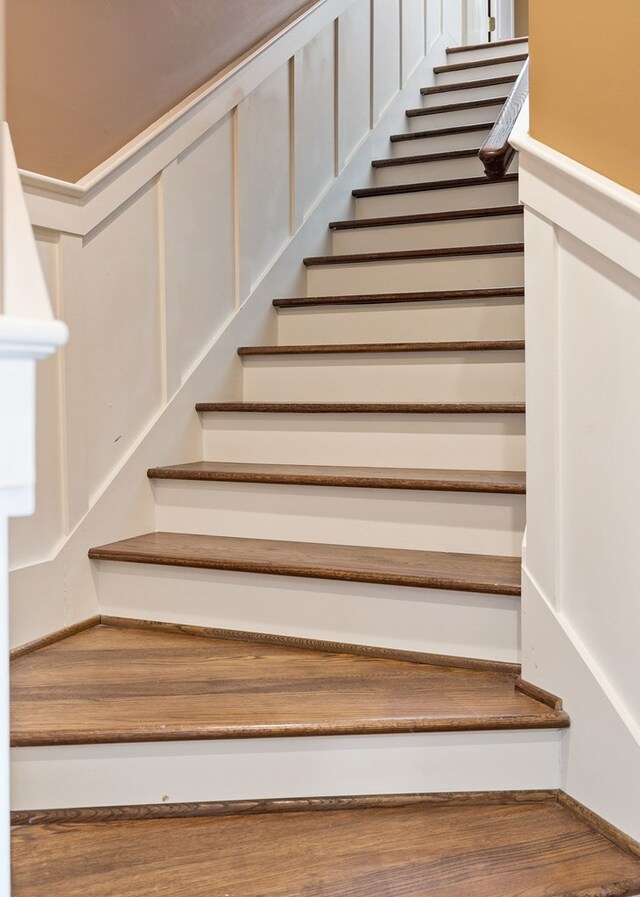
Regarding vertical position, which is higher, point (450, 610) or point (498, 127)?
point (498, 127)

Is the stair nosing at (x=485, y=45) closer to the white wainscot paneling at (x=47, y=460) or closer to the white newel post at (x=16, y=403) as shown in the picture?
the white wainscot paneling at (x=47, y=460)

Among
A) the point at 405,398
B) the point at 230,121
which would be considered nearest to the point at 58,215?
the point at 230,121

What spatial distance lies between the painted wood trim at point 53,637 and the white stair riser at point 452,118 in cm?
280

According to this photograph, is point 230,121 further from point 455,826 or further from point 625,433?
point 455,826

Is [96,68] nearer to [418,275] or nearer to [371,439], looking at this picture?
[371,439]

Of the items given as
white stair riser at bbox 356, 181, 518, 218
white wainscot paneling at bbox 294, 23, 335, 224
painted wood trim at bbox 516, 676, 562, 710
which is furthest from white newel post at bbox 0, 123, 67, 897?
white stair riser at bbox 356, 181, 518, 218

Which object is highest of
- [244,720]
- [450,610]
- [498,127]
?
[498,127]

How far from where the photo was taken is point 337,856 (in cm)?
116

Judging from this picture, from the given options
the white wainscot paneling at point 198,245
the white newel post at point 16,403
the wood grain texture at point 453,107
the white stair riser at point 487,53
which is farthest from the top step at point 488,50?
the white newel post at point 16,403

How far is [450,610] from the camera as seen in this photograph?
151cm

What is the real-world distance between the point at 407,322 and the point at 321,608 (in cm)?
110

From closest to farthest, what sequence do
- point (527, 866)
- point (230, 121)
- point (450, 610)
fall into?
point (527, 866), point (450, 610), point (230, 121)

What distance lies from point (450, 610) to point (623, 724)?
411 mm

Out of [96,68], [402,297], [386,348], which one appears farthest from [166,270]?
[402,297]
